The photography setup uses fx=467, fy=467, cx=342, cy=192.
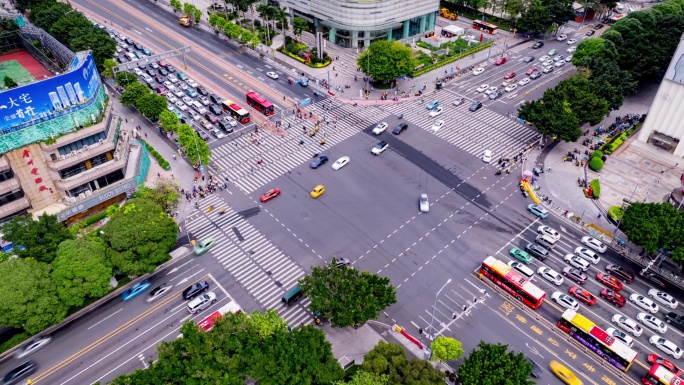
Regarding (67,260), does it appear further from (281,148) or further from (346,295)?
(281,148)

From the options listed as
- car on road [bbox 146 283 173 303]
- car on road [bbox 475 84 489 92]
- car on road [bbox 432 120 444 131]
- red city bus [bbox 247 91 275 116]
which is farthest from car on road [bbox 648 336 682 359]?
red city bus [bbox 247 91 275 116]

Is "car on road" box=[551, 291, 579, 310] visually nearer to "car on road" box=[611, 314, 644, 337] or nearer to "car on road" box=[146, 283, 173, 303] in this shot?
"car on road" box=[611, 314, 644, 337]

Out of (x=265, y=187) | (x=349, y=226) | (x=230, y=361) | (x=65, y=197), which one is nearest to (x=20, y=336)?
(x=65, y=197)

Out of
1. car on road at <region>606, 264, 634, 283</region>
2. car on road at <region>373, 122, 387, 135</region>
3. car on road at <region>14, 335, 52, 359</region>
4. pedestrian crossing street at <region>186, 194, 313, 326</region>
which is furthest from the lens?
car on road at <region>373, 122, 387, 135</region>

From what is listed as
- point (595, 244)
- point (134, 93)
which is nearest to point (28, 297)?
point (134, 93)

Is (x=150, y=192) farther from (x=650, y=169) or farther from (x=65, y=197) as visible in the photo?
(x=650, y=169)
